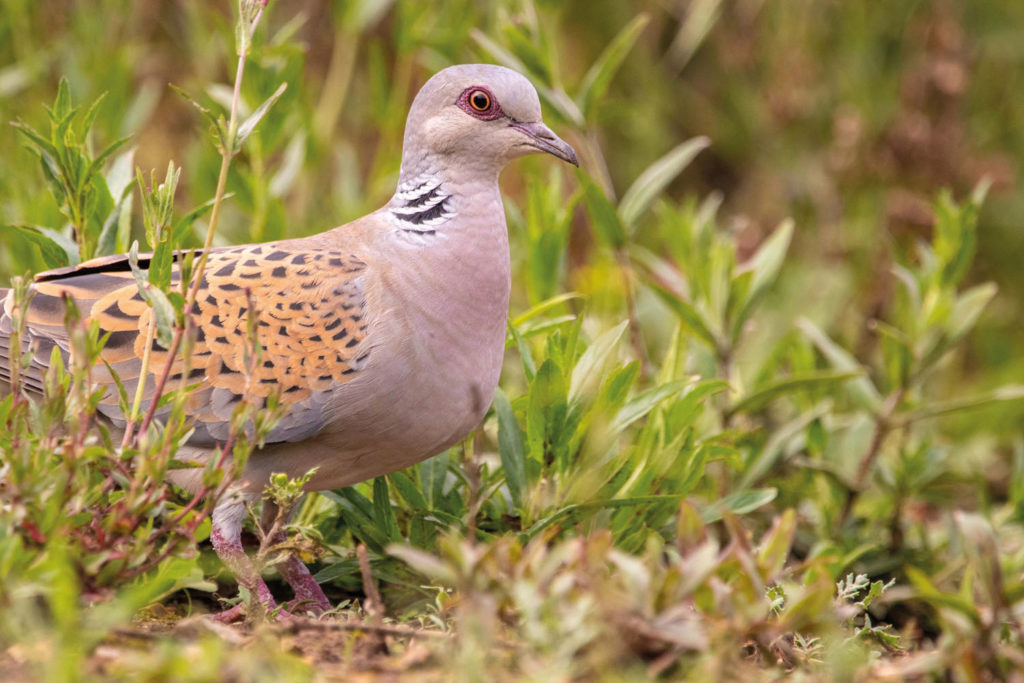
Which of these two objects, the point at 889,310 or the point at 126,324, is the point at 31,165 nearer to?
the point at 126,324

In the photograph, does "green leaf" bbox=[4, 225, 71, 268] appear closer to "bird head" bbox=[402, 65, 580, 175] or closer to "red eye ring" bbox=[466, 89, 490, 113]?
"bird head" bbox=[402, 65, 580, 175]

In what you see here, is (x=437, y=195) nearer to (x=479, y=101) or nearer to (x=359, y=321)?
(x=479, y=101)

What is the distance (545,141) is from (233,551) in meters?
1.36

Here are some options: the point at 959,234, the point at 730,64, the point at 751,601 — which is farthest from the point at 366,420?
the point at 730,64

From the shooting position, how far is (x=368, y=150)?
7418mm

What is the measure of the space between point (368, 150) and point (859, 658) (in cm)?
566

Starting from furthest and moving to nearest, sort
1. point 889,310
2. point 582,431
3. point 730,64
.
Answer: point 730,64, point 889,310, point 582,431

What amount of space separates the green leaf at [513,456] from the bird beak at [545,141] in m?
0.72

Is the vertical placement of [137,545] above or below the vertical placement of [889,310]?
above

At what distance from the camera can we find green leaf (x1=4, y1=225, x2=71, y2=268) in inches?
135

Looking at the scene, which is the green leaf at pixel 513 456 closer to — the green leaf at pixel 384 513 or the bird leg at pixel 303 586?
the green leaf at pixel 384 513

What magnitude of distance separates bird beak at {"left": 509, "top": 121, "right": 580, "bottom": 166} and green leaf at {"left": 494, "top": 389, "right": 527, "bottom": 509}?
0.72 meters

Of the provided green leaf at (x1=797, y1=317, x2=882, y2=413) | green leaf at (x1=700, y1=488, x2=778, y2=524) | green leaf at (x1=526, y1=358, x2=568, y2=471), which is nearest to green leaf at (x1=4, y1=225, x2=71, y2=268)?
green leaf at (x1=526, y1=358, x2=568, y2=471)

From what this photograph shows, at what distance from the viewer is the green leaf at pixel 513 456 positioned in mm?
3230
